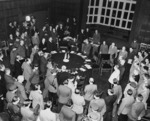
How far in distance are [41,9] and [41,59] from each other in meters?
6.33

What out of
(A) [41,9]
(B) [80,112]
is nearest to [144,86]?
(B) [80,112]

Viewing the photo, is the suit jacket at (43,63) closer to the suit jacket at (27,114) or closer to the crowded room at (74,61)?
the crowded room at (74,61)

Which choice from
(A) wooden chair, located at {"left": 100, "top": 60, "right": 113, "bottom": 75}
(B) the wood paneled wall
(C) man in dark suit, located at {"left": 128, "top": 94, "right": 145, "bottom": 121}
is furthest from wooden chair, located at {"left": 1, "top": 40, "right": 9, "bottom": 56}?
(C) man in dark suit, located at {"left": 128, "top": 94, "right": 145, "bottom": 121}

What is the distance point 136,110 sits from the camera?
4.57 meters

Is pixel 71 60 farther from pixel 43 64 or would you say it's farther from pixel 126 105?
pixel 126 105

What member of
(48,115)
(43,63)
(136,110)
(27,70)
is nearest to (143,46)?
(43,63)

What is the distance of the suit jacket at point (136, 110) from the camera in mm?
4515

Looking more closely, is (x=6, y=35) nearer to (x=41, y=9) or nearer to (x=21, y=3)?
(x=21, y=3)

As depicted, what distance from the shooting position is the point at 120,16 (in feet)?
41.1

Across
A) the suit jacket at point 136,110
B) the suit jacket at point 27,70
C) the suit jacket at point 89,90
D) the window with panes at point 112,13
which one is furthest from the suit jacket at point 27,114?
the window with panes at point 112,13

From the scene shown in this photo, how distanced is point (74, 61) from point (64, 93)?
11.2 ft

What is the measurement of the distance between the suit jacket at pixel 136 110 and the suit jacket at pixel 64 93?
171 centimetres

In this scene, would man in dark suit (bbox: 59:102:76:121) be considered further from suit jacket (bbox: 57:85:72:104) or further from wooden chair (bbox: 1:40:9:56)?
wooden chair (bbox: 1:40:9:56)

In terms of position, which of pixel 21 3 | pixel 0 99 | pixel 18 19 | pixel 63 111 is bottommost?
pixel 0 99
